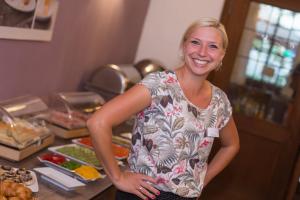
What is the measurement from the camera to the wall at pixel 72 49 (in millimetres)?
2342

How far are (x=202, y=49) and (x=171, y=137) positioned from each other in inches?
12.0

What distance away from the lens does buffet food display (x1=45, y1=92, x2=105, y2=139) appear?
2502mm

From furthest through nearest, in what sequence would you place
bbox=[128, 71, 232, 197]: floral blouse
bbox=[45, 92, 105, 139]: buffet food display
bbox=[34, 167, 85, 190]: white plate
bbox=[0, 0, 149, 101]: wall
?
1. bbox=[45, 92, 105, 139]: buffet food display
2. bbox=[0, 0, 149, 101]: wall
3. bbox=[34, 167, 85, 190]: white plate
4. bbox=[128, 71, 232, 197]: floral blouse

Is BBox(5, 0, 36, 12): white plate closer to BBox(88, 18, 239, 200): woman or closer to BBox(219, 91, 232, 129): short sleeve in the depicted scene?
BBox(88, 18, 239, 200): woman

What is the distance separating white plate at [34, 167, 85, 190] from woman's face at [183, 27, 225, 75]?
0.65 metres

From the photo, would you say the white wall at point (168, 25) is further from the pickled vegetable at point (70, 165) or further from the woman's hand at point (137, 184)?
the woman's hand at point (137, 184)

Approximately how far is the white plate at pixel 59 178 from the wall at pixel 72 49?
0.54 meters

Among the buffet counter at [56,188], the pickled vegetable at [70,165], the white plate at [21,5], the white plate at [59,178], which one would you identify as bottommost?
the buffet counter at [56,188]

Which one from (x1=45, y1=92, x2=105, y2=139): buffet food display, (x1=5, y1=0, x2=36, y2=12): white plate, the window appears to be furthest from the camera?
the window

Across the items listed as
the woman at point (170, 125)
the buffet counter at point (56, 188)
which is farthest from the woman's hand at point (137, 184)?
the buffet counter at point (56, 188)

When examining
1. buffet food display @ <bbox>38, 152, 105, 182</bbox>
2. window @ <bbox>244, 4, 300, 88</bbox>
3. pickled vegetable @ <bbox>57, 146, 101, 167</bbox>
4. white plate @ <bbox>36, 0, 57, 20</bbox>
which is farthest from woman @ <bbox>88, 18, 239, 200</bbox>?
window @ <bbox>244, 4, 300, 88</bbox>

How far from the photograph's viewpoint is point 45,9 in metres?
2.42

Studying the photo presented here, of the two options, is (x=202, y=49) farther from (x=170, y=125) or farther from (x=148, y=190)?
(x=148, y=190)

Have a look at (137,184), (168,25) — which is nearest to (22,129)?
(137,184)
